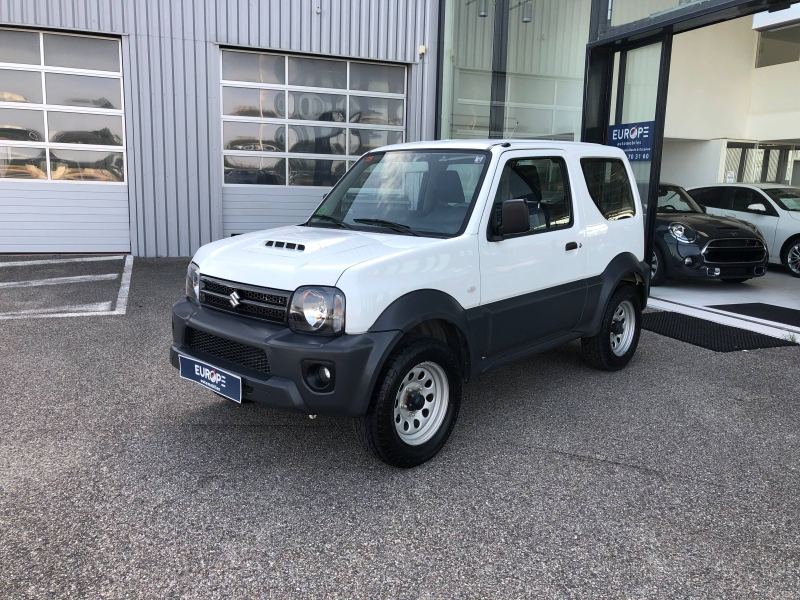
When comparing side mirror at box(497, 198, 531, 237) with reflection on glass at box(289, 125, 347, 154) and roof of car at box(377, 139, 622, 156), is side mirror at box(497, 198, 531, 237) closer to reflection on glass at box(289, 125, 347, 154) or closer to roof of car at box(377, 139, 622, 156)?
roof of car at box(377, 139, 622, 156)

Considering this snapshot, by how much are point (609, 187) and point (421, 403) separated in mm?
2542

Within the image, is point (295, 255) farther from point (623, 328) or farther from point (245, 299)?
point (623, 328)

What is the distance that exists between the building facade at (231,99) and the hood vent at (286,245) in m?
6.33

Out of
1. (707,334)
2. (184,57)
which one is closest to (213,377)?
(707,334)

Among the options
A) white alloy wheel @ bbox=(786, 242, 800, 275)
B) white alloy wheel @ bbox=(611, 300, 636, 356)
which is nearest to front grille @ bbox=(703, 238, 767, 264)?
white alloy wheel @ bbox=(786, 242, 800, 275)

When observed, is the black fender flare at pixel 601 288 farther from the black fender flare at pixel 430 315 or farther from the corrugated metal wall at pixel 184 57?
the corrugated metal wall at pixel 184 57

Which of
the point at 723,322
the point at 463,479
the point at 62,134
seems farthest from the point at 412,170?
the point at 62,134

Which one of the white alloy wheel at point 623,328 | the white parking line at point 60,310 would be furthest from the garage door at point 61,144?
the white alloy wheel at point 623,328

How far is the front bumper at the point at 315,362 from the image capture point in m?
3.12

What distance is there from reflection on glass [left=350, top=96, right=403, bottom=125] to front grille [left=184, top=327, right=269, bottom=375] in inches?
349

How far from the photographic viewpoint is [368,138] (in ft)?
39.5

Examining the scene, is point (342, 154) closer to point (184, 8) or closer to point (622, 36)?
point (184, 8)

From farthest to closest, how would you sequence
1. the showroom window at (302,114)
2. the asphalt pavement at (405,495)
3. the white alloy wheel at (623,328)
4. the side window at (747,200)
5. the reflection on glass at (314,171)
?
1. the reflection on glass at (314,171)
2. the showroom window at (302,114)
3. the side window at (747,200)
4. the white alloy wheel at (623,328)
5. the asphalt pavement at (405,495)

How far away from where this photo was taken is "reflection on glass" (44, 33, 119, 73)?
33.8ft
